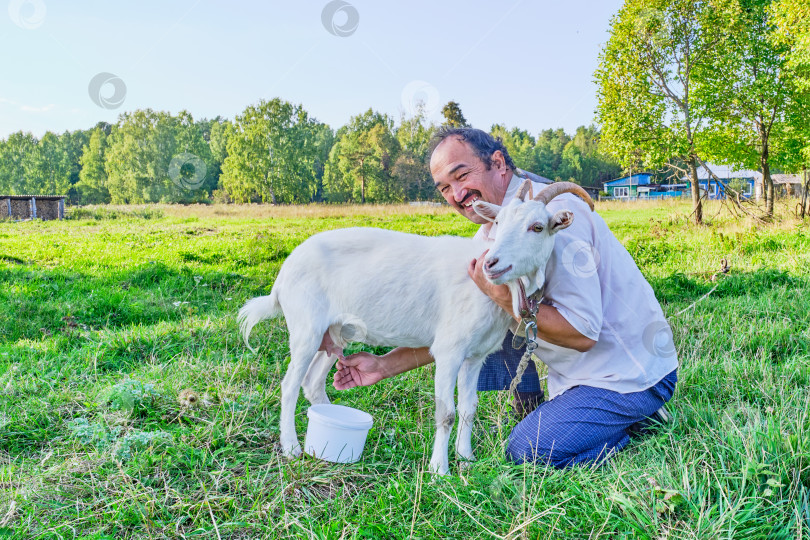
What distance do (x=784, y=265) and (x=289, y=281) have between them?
7.30 m

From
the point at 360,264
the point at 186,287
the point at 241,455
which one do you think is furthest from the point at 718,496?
the point at 186,287

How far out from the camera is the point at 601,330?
2984 mm

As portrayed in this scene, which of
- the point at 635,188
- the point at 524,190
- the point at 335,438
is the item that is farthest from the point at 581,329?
the point at 635,188

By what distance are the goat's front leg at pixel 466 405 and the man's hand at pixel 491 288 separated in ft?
1.60

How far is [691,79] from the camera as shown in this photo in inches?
631

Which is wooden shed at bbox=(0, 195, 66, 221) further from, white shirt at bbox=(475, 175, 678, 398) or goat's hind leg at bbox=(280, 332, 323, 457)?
white shirt at bbox=(475, 175, 678, 398)

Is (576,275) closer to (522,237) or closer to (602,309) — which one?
(602,309)

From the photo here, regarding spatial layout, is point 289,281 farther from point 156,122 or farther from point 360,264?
point 156,122

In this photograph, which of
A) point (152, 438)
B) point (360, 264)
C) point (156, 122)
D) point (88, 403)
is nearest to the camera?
point (152, 438)

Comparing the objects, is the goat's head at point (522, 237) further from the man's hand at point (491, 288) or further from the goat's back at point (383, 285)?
the goat's back at point (383, 285)
